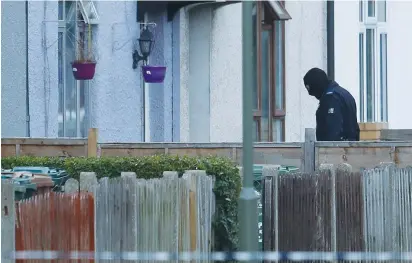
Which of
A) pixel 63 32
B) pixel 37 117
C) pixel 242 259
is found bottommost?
pixel 242 259

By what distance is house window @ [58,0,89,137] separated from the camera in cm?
1575

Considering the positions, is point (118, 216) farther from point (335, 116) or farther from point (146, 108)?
point (146, 108)

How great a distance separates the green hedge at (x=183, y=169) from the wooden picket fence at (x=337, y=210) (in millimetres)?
303

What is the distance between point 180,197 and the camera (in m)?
9.48

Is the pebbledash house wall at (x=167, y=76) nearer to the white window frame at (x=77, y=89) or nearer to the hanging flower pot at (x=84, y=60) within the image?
the white window frame at (x=77, y=89)

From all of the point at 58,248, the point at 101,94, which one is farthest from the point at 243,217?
the point at 101,94

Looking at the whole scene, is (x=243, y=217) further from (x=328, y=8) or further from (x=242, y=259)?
(x=328, y=8)

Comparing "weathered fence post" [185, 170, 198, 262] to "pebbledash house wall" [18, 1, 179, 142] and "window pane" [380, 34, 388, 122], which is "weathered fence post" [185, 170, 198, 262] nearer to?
"pebbledash house wall" [18, 1, 179, 142]

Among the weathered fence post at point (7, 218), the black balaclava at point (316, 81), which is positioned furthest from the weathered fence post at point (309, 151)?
the weathered fence post at point (7, 218)

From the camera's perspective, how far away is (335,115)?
42.2 ft

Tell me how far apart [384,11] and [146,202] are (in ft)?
46.7

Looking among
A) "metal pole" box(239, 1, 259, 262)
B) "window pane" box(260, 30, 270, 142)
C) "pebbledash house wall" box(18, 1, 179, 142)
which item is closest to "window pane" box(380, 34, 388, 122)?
"window pane" box(260, 30, 270, 142)

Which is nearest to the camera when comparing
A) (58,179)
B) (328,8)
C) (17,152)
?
(58,179)

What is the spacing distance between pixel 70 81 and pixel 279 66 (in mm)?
5940
